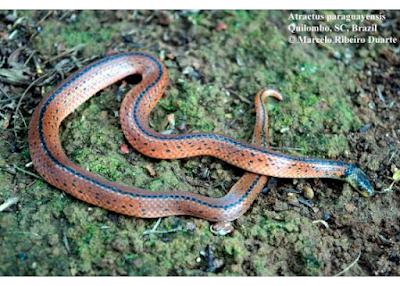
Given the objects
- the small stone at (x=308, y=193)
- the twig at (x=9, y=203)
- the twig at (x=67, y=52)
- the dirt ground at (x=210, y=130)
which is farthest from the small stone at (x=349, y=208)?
the twig at (x=67, y=52)

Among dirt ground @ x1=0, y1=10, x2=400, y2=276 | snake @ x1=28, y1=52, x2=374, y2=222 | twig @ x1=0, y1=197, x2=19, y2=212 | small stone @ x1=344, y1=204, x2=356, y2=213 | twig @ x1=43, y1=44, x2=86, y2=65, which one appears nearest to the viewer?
dirt ground @ x1=0, y1=10, x2=400, y2=276

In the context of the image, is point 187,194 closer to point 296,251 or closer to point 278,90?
point 296,251

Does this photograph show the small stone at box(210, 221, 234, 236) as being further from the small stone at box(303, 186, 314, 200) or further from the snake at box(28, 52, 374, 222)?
the small stone at box(303, 186, 314, 200)

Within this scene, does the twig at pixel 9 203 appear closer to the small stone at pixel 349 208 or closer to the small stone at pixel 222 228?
the small stone at pixel 222 228

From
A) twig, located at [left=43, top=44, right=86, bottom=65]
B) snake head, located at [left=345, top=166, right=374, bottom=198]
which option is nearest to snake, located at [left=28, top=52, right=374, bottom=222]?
snake head, located at [left=345, top=166, right=374, bottom=198]

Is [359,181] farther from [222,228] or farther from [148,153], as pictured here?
[148,153]

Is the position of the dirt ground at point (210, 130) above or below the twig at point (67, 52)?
below
